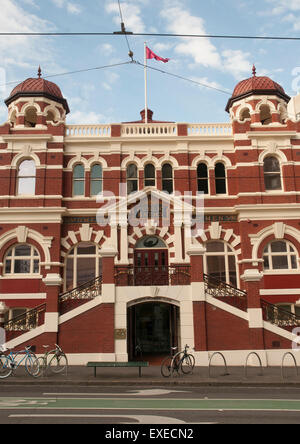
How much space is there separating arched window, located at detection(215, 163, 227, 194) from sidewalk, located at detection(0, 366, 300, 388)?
34.5 ft

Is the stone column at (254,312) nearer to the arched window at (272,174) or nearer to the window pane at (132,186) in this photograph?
the arched window at (272,174)

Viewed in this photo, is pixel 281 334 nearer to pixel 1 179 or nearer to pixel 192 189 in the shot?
pixel 192 189

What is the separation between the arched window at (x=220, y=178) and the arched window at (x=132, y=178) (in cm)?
445

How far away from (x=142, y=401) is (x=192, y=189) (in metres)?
14.3

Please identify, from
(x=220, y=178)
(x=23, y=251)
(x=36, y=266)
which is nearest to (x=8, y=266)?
(x=23, y=251)

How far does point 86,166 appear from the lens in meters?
23.3

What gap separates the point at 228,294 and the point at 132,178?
27.9 feet

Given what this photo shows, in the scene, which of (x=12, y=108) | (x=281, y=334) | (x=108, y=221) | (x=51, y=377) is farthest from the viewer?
(x=12, y=108)

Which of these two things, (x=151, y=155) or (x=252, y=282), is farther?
(x=151, y=155)

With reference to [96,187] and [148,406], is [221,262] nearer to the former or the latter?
[96,187]

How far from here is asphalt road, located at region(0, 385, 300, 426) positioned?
8211 mm

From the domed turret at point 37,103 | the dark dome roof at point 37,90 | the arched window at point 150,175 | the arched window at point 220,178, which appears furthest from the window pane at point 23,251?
the arched window at point 220,178

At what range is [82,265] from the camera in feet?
72.5
